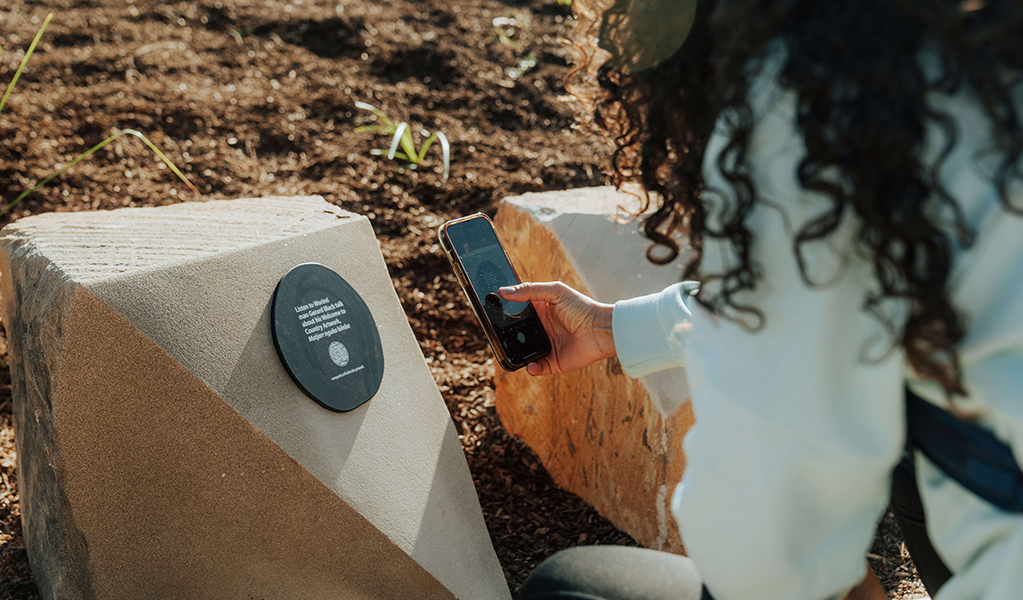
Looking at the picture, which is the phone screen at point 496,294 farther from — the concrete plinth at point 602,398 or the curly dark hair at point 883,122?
the curly dark hair at point 883,122

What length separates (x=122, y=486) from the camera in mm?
1443

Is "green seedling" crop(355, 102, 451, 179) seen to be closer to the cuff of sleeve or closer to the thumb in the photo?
the thumb

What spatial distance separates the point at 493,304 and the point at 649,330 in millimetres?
400

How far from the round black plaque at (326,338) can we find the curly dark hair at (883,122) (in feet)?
3.47

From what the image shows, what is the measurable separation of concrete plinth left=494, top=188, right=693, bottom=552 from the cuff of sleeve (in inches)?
9.8

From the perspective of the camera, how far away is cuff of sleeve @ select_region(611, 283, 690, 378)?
1500 millimetres

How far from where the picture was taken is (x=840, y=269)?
72 centimetres

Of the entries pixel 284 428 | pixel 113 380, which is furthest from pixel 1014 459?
pixel 113 380

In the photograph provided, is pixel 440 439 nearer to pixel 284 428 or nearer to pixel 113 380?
pixel 284 428

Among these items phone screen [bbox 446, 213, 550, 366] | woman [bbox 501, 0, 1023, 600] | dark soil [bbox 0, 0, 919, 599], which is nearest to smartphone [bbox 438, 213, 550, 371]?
phone screen [bbox 446, 213, 550, 366]

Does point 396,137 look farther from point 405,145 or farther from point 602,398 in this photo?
point 602,398

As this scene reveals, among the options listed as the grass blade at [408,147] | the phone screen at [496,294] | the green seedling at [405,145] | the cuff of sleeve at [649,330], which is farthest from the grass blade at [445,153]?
the cuff of sleeve at [649,330]

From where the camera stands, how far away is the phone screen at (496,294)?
1735 millimetres

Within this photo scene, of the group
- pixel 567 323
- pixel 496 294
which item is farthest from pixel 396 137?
pixel 567 323
